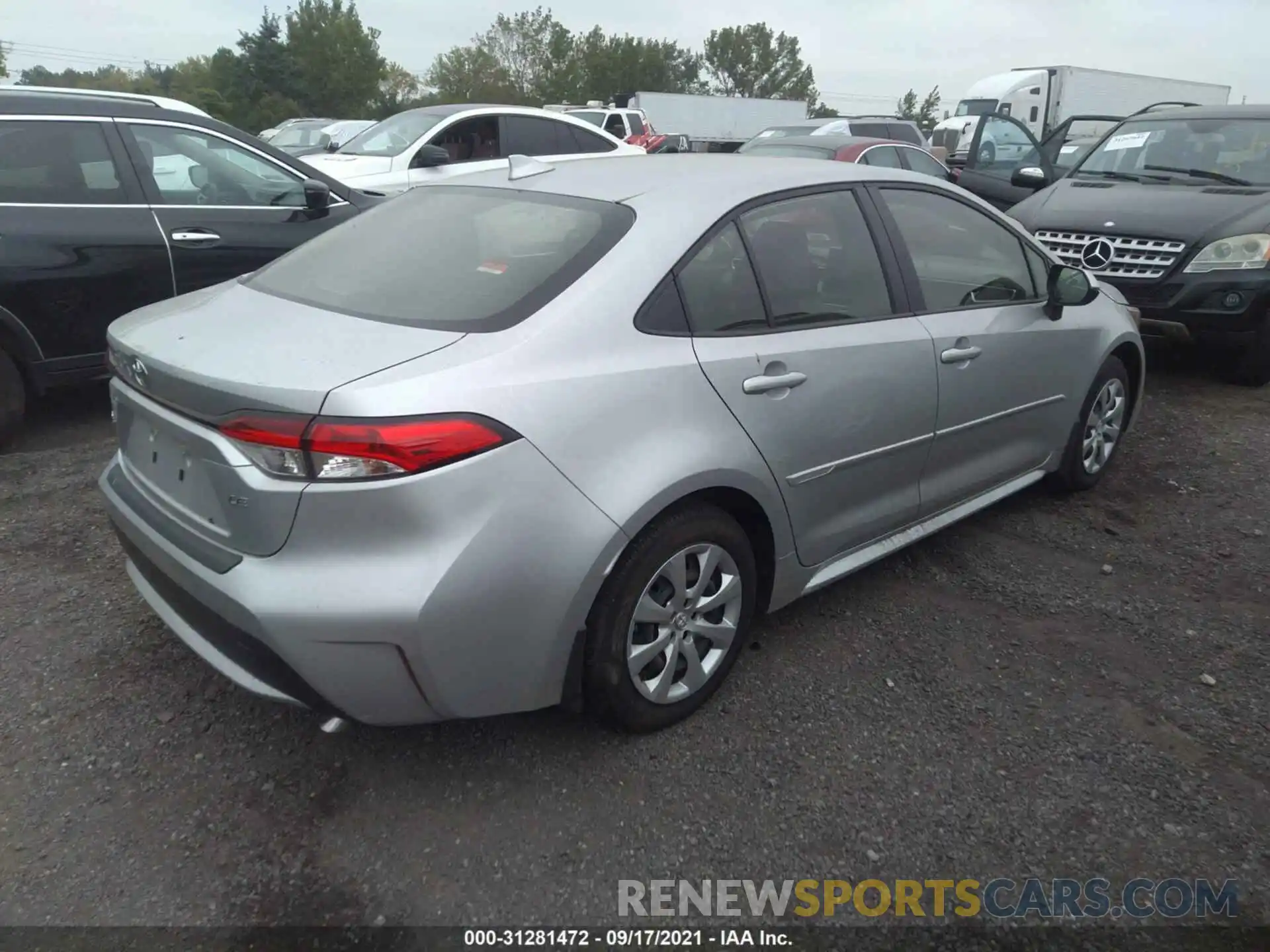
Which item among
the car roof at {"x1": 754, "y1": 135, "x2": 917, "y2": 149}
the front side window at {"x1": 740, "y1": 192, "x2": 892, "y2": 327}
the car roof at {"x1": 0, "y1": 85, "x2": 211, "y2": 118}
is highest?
the car roof at {"x1": 0, "y1": 85, "x2": 211, "y2": 118}

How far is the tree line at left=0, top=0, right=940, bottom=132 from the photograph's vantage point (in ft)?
171

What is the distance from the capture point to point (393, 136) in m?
9.47

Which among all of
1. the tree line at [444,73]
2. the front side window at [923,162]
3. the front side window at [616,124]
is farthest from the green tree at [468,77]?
the front side window at [923,162]

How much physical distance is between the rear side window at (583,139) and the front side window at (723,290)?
7253 millimetres

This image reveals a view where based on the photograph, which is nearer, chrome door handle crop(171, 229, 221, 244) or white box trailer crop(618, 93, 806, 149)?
chrome door handle crop(171, 229, 221, 244)

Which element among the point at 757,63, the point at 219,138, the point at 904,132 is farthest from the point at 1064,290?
the point at 757,63

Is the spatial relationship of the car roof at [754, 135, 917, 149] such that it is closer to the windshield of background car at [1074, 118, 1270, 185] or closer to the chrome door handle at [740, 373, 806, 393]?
the windshield of background car at [1074, 118, 1270, 185]

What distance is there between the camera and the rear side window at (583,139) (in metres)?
9.63

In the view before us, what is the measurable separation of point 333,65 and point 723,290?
57.4m

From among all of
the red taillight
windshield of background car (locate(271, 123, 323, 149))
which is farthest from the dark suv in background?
windshield of background car (locate(271, 123, 323, 149))

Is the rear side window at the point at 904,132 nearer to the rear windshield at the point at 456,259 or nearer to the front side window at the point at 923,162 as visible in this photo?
the front side window at the point at 923,162

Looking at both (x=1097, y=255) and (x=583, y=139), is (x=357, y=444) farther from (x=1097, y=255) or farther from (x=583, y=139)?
(x=583, y=139)

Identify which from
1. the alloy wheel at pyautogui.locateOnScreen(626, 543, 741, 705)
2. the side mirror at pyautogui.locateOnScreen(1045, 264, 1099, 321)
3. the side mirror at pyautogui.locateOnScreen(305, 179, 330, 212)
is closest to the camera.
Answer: the alloy wheel at pyautogui.locateOnScreen(626, 543, 741, 705)

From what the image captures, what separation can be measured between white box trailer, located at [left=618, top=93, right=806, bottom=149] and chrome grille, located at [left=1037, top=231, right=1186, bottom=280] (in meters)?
25.5
